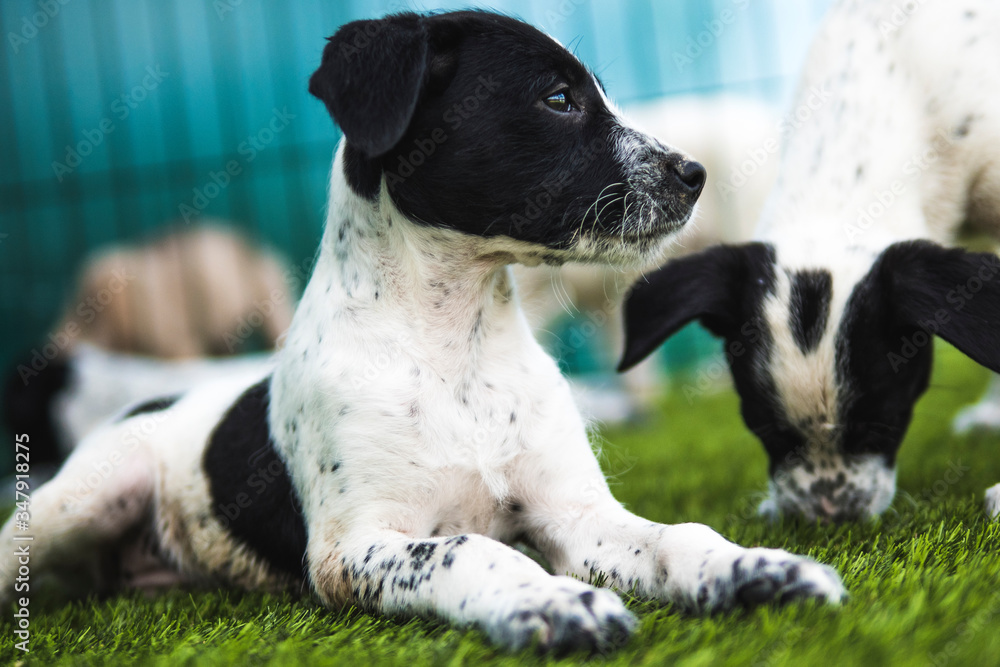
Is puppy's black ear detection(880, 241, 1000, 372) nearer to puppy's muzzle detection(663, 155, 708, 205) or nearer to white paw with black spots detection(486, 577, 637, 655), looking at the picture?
puppy's muzzle detection(663, 155, 708, 205)

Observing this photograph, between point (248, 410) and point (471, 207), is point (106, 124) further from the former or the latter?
point (471, 207)

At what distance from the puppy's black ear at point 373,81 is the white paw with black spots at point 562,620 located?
3.91 feet

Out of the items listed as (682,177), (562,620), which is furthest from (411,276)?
(562,620)

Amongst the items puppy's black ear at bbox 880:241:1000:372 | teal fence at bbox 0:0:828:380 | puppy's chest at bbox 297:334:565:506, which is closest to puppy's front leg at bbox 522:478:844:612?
puppy's chest at bbox 297:334:565:506

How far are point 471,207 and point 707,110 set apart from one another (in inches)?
207

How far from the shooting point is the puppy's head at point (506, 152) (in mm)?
2438

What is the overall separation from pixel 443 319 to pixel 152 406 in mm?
1502

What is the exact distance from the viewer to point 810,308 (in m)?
2.77

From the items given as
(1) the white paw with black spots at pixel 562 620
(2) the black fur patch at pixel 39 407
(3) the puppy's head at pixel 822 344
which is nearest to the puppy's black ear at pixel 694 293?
(3) the puppy's head at pixel 822 344

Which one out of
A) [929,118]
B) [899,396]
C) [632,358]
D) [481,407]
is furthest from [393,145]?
[929,118]

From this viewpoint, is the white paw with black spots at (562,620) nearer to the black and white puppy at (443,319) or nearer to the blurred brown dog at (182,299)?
the black and white puppy at (443,319)

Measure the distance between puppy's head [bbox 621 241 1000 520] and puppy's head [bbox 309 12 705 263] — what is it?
0.41 metres

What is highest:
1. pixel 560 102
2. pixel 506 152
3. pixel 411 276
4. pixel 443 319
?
pixel 560 102

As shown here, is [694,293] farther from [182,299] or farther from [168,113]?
[168,113]
